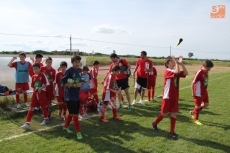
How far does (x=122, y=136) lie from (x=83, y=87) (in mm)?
2208

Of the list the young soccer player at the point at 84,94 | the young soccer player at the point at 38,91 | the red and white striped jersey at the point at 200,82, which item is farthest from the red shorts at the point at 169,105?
the young soccer player at the point at 38,91

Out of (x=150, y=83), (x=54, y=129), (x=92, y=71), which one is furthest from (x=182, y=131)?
(x=150, y=83)

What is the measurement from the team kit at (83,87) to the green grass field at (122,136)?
0.82 feet

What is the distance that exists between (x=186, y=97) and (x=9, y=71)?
37.0 ft

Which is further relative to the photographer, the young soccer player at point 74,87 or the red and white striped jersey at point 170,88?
the red and white striped jersey at point 170,88

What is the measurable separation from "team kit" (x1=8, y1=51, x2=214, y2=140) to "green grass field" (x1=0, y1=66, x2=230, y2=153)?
0.25m

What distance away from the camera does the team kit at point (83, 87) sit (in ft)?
19.1

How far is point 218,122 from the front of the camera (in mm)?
7457

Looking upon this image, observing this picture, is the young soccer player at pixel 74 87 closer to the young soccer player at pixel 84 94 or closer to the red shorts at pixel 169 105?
the young soccer player at pixel 84 94

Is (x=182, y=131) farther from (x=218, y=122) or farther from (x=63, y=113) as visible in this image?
(x=63, y=113)

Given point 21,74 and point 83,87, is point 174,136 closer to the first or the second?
point 83,87

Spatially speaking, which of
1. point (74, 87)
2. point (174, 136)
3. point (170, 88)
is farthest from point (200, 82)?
point (74, 87)

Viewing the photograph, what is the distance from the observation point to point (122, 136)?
5.98 meters

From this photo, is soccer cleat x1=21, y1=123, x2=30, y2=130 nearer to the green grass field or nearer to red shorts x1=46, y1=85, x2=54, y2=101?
the green grass field
